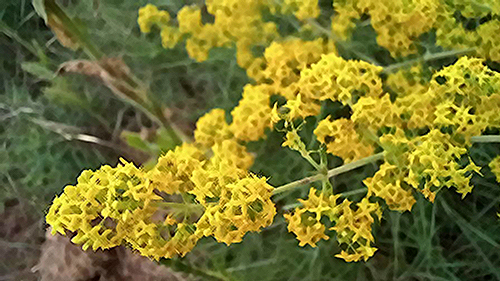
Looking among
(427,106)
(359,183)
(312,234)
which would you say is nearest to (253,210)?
(312,234)

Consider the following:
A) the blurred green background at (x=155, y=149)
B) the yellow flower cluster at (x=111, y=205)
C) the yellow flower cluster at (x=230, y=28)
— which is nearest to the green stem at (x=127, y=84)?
the blurred green background at (x=155, y=149)

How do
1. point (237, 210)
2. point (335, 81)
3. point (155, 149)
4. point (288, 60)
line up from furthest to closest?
point (155, 149) < point (288, 60) < point (335, 81) < point (237, 210)

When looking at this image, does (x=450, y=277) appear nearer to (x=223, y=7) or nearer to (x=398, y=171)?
(x=398, y=171)

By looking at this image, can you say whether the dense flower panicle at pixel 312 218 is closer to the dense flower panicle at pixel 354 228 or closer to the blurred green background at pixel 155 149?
the dense flower panicle at pixel 354 228

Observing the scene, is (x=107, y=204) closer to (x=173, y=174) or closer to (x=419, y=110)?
(x=173, y=174)

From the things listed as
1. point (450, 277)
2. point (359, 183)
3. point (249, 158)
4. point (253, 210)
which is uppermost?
point (253, 210)

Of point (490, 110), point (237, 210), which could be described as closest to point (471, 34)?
point (490, 110)

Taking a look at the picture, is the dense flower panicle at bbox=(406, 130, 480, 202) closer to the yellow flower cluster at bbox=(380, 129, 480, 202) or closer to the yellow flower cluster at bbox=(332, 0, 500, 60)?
the yellow flower cluster at bbox=(380, 129, 480, 202)

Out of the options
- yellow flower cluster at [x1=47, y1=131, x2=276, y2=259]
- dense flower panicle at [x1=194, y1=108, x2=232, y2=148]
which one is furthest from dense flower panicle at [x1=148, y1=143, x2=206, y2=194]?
dense flower panicle at [x1=194, y1=108, x2=232, y2=148]
